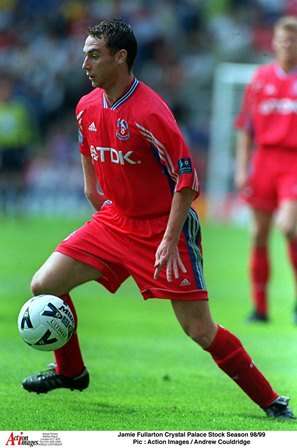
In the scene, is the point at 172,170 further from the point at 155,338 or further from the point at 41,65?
the point at 41,65

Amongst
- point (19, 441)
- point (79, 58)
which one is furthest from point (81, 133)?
point (79, 58)

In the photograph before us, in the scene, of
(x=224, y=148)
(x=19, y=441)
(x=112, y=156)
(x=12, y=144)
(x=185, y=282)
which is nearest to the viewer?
(x=19, y=441)

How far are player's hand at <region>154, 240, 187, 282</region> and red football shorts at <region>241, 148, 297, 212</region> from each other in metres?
4.33

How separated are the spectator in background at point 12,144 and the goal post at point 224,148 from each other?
157 inches

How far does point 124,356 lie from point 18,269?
627 cm

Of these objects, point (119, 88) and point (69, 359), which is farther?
point (69, 359)

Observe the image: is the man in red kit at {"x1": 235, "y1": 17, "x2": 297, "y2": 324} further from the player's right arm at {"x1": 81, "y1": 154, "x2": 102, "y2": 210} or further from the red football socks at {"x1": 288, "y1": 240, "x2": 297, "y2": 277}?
the player's right arm at {"x1": 81, "y1": 154, "x2": 102, "y2": 210}

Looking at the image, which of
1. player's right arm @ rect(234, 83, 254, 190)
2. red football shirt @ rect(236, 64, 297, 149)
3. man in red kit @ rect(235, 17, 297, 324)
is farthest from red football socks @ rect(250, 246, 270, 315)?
red football shirt @ rect(236, 64, 297, 149)

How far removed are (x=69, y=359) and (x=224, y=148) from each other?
1814cm

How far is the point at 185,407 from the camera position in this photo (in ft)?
20.9

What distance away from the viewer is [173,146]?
19.0ft

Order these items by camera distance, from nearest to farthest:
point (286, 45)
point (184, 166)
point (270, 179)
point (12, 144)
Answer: point (184, 166)
point (286, 45)
point (270, 179)
point (12, 144)

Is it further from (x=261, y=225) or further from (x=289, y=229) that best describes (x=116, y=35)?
(x=261, y=225)

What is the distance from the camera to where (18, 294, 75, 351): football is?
6.08 metres
